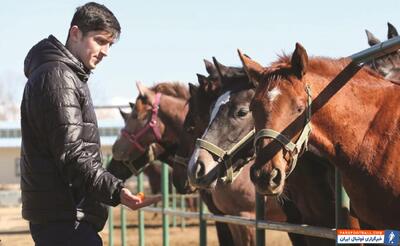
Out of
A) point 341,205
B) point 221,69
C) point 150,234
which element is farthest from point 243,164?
point 150,234

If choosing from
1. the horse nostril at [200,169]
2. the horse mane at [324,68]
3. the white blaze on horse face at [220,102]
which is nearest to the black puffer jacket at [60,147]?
the horse mane at [324,68]

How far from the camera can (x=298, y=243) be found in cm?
534

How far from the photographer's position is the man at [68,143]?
10.2ft

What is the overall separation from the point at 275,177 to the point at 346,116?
0.47 m

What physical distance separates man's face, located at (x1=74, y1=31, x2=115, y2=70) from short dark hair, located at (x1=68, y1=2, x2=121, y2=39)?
0.02 m

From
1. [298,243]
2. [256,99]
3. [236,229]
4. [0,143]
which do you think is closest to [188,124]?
[236,229]

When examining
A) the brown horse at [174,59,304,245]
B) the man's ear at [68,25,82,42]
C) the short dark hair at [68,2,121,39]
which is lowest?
the brown horse at [174,59,304,245]

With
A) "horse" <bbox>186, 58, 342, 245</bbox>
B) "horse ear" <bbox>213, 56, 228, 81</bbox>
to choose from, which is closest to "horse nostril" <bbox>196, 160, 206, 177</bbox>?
"horse" <bbox>186, 58, 342, 245</bbox>

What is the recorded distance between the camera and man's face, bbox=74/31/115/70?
129 inches

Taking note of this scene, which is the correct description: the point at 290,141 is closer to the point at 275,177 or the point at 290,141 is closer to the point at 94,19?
the point at 275,177

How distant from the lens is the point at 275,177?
11.3ft

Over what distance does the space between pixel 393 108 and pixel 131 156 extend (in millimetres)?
5010

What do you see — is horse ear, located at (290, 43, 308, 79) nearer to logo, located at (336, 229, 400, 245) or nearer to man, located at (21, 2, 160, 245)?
man, located at (21, 2, 160, 245)

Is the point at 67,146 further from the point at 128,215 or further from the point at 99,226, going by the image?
the point at 128,215
